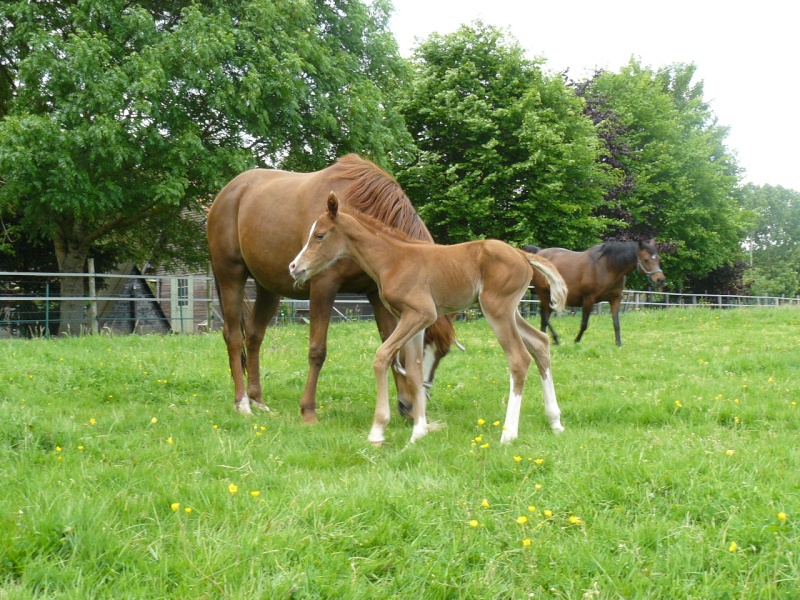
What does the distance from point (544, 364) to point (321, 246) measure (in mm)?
2143

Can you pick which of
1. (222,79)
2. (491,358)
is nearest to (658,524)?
(491,358)

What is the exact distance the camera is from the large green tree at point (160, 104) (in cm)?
1436

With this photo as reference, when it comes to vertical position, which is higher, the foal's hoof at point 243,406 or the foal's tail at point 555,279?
the foal's tail at point 555,279

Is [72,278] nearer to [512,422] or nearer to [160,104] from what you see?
[160,104]

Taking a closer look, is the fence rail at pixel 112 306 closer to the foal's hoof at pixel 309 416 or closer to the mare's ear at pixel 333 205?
the foal's hoof at pixel 309 416

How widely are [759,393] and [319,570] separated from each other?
5.55m

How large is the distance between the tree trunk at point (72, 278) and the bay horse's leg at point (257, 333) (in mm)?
12086

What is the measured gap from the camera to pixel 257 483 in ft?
12.0

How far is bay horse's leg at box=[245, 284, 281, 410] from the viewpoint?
22.6 ft

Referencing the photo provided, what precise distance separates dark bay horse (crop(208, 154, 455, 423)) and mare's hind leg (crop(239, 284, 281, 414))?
0.01 m

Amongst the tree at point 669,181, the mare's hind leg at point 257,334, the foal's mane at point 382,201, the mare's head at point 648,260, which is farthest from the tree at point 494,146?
the foal's mane at point 382,201

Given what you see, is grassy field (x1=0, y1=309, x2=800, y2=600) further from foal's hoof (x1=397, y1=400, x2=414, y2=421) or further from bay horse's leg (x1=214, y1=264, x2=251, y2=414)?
bay horse's leg (x1=214, y1=264, x2=251, y2=414)

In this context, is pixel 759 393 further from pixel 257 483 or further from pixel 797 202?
pixel 797 202

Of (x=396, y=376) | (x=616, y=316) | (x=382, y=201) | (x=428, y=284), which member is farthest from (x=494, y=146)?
(x=428, y=284)
